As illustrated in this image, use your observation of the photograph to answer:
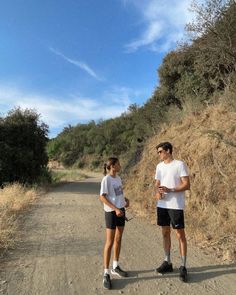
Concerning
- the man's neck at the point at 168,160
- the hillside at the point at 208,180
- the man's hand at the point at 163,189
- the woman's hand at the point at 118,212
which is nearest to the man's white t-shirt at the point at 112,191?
the woman's hand at the point at 118,212

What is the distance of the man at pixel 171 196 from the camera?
6.02 meters

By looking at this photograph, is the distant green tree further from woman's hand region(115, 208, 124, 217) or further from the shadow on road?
woman's hand region(115, 208, 124, 217)

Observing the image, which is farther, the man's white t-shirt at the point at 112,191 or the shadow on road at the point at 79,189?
the shadow on road at the point at 79,189

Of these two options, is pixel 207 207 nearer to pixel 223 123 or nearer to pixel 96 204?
pixel 223 123

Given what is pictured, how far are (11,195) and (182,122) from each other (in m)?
7.15

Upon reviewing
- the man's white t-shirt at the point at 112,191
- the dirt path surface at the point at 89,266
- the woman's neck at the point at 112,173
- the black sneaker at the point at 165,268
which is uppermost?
the woman's neck at the point at 112,173

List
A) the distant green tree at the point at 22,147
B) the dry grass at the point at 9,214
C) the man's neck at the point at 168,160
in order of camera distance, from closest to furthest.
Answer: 1. the man's neck at the point at 168,160
2. the dry grass at the point at 9,214
3. the distant green tree at the point at 22,147

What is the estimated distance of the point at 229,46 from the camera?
13.9m

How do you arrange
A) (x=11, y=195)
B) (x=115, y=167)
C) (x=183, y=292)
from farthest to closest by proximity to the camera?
(x=11, y=195) < (x=115, y=167) < (x=183, y=292)

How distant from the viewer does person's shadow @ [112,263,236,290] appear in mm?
5719

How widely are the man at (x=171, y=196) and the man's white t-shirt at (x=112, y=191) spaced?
65cm

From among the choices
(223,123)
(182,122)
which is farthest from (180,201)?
(182,122)

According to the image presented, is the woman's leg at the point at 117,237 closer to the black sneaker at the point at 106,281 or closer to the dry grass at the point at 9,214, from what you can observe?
the black sneaker at the point at 106,281

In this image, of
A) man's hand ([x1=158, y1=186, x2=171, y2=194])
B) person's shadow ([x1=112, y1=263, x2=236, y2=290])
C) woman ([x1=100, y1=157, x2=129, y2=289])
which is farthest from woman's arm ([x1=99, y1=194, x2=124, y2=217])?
person's shadow ([x1=112, y1=263, x2=236, y2=290])
